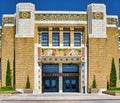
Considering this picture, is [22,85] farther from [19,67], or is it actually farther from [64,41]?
[64,41]

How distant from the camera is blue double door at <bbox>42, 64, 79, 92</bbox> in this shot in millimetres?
48906

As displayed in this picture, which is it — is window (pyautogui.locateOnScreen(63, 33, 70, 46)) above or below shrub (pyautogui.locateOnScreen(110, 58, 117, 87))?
above

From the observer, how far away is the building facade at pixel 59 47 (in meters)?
47.1

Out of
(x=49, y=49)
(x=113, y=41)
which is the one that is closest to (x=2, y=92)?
(x=49, y=49)

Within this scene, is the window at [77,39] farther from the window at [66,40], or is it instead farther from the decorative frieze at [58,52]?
the decorative frieze at [58,52]

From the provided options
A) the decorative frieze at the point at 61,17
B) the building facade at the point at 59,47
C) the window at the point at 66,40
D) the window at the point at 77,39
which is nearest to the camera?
the building facade at the point at 59,47

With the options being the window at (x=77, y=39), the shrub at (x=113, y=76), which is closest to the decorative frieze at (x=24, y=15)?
the window at (x=77, y=39)

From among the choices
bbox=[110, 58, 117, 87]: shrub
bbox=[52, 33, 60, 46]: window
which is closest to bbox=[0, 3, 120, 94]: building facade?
bbox=[52, 33, 60, 46]: window

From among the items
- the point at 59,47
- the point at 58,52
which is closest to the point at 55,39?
the point at 59,47

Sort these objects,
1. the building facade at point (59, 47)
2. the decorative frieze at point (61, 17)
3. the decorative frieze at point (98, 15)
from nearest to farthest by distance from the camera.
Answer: the building facade at point (59, 47) < the decorative frieze at point (98, 15) < the decorative frieze at point (61, 17)

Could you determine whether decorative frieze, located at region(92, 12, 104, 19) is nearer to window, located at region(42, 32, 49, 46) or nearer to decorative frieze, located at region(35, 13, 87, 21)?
decorative frieze, located at region(35, 13, 87, 21)

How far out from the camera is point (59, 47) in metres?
47.9

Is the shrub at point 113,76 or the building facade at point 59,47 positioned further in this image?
the shrub at point 113,76

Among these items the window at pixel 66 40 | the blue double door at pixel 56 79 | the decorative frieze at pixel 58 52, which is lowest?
the blue double door at pixel 56 79
